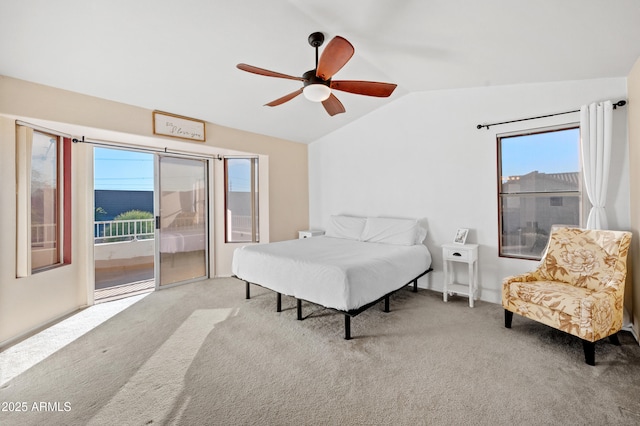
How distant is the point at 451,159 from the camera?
3725 mm

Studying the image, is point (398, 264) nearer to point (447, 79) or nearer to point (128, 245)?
point (447, 79)

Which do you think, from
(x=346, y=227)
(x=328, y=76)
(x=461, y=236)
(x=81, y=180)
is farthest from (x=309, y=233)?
(x=81, y=180)

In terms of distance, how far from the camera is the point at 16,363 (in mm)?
2174

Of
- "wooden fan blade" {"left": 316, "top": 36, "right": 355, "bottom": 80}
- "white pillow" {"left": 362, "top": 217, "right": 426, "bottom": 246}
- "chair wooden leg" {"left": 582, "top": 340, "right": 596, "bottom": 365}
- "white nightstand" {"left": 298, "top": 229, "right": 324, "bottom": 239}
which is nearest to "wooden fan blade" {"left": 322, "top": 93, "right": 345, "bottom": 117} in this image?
Result: "wooden fan blade" {"left": 316, "top": 36, "right": 355, "bottom": 80}

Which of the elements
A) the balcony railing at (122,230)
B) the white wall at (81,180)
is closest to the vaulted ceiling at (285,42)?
the white wall at (81,180)

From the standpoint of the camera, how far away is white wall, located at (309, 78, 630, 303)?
2862mm

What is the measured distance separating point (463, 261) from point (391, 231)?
3.21 feet

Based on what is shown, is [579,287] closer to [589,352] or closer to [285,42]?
[589,352]

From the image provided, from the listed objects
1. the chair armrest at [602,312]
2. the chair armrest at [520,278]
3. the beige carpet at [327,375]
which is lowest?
the beige carpet at [327,375]

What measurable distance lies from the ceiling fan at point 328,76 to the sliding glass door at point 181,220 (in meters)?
2.41

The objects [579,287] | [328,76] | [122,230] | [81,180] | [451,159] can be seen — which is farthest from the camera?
[122,230]

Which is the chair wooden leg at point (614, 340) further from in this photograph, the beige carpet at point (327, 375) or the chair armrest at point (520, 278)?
the chair armrest at point (520, 278)

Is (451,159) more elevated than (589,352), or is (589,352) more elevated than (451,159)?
(451,159)

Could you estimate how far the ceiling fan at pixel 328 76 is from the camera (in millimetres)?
1991
